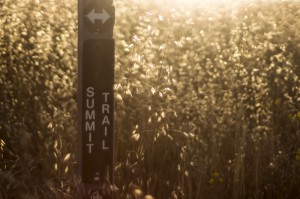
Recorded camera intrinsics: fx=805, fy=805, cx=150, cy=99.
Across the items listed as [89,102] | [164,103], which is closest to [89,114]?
[89,102]

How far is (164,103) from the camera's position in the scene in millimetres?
5523

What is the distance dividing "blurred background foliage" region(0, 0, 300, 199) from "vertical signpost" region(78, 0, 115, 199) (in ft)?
1.73

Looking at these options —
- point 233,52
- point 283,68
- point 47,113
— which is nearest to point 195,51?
point 233,52

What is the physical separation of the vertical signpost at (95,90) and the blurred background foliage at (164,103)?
53 centimetres

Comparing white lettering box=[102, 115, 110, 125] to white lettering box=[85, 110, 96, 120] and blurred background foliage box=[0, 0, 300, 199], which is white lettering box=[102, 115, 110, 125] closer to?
white lettering box=[85, 110, 96, 120]

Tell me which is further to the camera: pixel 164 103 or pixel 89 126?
pixel 164 103

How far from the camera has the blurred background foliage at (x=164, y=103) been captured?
18.0ft

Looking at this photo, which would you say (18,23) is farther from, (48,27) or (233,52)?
(233,52)

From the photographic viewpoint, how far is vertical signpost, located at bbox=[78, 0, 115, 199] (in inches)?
182

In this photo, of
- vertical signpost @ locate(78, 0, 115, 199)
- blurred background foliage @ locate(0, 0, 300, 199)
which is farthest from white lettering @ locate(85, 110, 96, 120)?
blurred background foliage @ locate(0, 0, 300, 199)

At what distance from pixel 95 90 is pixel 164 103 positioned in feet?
3.02

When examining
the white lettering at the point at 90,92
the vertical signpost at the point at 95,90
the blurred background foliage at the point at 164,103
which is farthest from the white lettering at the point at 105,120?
the blurred background foliage at the point at 164,103

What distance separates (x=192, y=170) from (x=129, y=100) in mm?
711

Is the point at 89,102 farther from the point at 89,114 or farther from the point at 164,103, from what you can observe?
the point at 164,103
